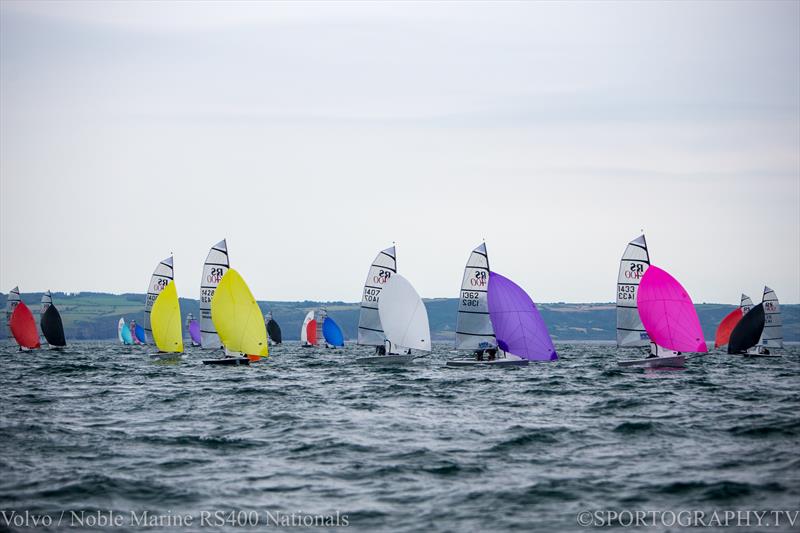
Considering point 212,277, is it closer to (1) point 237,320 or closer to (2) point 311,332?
(1) point 237,320

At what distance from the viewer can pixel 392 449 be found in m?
19.8

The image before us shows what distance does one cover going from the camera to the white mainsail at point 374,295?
60.2 metres

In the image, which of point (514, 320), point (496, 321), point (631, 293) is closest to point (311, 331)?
point (631, 293)

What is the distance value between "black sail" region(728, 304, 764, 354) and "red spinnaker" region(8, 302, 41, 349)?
6231 centimetres

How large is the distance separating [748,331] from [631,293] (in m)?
21.9

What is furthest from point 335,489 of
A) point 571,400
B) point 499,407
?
point 571,400

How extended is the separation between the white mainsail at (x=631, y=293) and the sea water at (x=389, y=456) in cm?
1544

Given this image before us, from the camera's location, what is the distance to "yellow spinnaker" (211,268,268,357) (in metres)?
46.0

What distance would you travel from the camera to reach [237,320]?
46344mm

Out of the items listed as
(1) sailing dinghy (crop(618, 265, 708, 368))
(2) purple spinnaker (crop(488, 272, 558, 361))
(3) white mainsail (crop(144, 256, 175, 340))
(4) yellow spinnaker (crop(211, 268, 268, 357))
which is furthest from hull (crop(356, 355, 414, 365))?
(3) white mainsail (crop(144, 256, 175, 340))

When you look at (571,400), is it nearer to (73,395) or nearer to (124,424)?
(124,424)

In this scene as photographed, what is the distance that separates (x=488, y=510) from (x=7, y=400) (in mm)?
22780

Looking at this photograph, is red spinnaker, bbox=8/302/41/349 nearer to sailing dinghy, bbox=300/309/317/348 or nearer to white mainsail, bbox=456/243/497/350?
sailing dinghy, bbox=300/309/317/348

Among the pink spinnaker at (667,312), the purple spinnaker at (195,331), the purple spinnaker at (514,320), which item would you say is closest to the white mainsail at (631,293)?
the pink spinnaker at (667,312)
